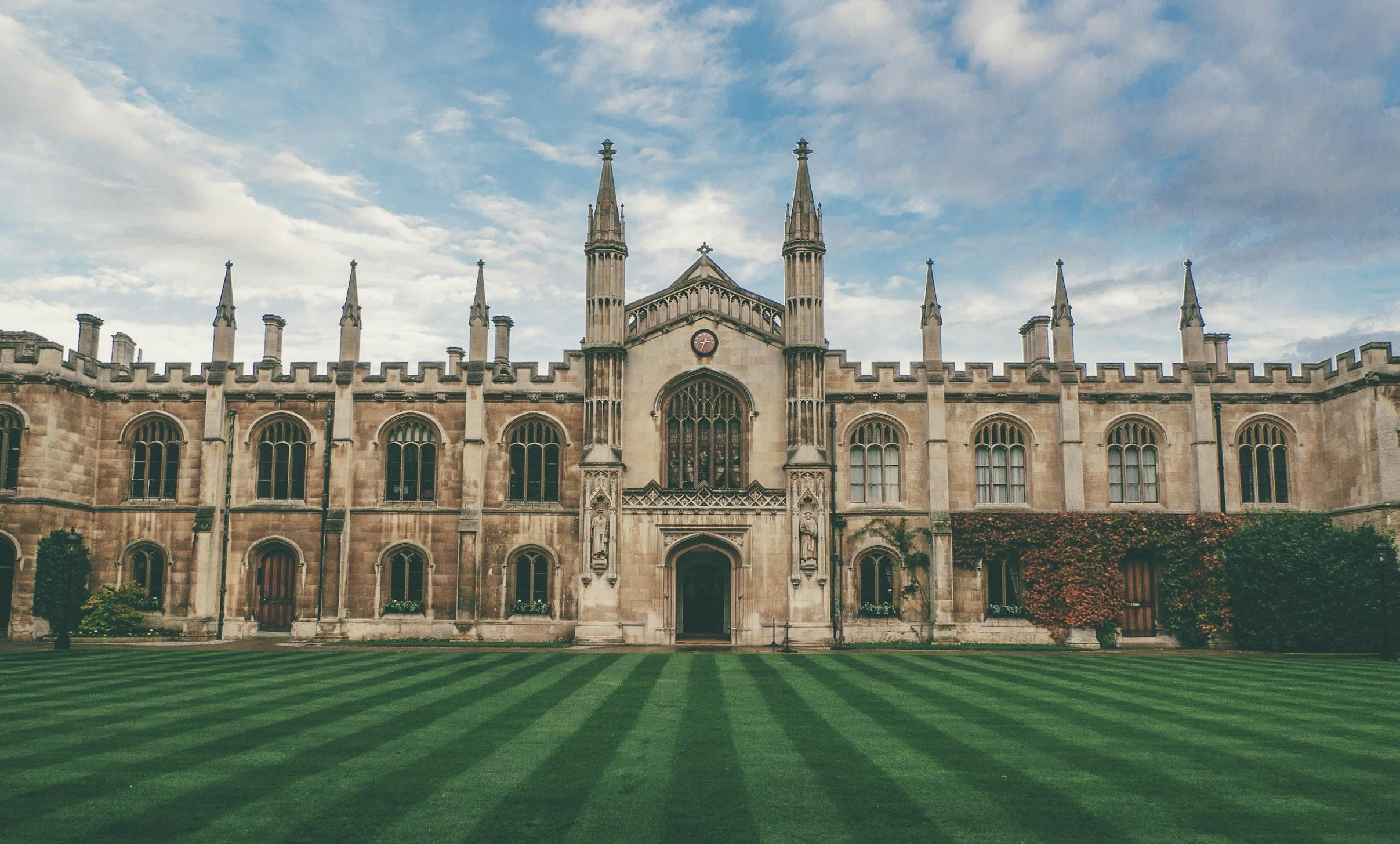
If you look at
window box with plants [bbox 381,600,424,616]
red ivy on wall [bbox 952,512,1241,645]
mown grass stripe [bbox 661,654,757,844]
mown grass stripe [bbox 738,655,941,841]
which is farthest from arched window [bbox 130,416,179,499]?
red ivy on wall [bbox 952,512,1241,645]

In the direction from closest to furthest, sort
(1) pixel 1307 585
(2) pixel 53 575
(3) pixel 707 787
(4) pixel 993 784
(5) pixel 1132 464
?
(3) pixel 707 787 → (4) pixel 993 784 → (1) pixel 1307 585 → (2) pixel 53 575 → (5) pixel 1132 464

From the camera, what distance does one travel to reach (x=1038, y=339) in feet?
117

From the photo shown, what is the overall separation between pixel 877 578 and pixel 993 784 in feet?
74.8

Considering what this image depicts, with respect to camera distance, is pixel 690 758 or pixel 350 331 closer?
pixel 690 758

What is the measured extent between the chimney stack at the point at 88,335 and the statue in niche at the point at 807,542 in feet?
86.5

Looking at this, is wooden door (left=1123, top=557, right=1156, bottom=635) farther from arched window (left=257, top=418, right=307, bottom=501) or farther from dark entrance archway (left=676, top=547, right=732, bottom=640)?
arched window (left=257, top=418, right=307, bottom=501)

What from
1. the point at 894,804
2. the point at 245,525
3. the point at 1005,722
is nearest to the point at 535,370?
the point at 245,525

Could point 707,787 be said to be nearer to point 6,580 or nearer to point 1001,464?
point 1001,464

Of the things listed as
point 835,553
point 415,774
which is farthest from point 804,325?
point 415,774

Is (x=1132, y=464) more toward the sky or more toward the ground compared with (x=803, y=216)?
more toward the ground

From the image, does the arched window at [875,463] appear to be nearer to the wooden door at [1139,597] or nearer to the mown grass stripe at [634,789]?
the wooden door at [1139,597]

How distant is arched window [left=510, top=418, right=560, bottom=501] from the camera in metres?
34.2

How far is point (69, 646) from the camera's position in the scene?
28.1 m

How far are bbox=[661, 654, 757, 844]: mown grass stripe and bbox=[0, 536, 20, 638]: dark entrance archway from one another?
2745 centimetres
